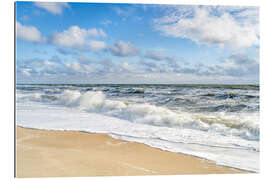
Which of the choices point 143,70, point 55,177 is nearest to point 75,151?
point 55,177

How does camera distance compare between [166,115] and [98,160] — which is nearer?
[98,160]

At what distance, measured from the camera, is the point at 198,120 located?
9.96ft

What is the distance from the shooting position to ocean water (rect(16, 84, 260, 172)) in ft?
8.75

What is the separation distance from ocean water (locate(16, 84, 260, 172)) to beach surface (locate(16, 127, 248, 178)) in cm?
12

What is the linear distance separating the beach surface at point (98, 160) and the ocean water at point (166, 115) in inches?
4.8

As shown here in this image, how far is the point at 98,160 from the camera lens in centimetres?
245

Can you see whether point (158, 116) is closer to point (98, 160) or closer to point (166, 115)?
point (166, 115)

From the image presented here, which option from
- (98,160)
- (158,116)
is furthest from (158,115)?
(98,160)

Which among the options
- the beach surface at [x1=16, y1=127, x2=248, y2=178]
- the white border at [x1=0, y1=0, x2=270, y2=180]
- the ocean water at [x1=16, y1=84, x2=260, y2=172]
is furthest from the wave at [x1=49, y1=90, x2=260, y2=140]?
the beach surface at [x1=16, y1=127, x2=248, y2=178]

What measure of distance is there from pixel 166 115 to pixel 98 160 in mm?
1186

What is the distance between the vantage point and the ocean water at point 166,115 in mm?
2666
